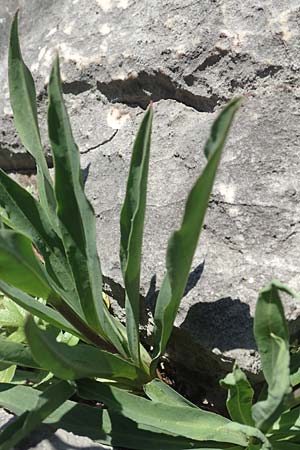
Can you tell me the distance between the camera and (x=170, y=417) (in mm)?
1138

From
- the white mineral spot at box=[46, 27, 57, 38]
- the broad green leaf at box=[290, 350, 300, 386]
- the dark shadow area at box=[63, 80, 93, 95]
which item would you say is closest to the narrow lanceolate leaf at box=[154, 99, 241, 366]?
the broad green leaf at box=[290, 350, 300, 386]

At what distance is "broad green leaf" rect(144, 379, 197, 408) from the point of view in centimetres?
122

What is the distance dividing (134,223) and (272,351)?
309 millimetres

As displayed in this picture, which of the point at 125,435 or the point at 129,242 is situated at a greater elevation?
the point at 129,242

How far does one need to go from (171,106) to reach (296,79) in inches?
11.9

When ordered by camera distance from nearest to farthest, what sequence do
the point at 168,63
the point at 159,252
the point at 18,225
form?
the point at 18,225, the point at 159,252, the point at 168,63

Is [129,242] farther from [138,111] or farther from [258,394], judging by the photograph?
[138,111]

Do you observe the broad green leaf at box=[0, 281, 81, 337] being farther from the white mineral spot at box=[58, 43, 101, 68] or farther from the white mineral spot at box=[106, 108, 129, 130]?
the white mineral spot at box=[58, 43, 101, 68]

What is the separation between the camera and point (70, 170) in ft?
3.76

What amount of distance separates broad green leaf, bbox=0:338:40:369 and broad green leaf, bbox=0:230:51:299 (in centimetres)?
9

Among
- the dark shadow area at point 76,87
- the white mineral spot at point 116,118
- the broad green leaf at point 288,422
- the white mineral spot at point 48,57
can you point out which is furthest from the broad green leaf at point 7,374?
the white mineral spot at point 48,57

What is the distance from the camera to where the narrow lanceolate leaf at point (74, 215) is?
3.74ft

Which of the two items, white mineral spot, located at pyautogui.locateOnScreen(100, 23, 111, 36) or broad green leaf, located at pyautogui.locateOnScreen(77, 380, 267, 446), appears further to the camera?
white mineral spot, located at pyautogui.locateOnScreen(100, 23, 111, 36)

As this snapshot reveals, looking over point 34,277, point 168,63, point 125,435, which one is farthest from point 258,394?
point 168,63
